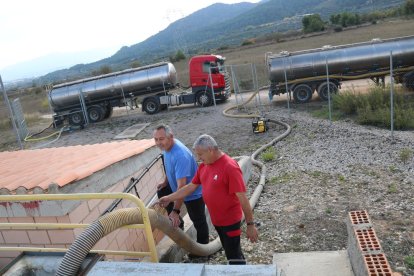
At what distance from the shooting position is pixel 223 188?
3.55 m

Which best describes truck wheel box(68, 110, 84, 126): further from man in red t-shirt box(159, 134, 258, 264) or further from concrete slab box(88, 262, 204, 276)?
concrete slab box(88, 262, 204, 276)

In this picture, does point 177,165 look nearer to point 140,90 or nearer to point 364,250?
point 364,250

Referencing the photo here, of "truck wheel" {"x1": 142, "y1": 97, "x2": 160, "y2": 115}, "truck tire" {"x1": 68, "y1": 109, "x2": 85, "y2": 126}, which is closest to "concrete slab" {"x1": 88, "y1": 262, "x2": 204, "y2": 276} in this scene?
"truck wheel" {"x1": 142, "y1": 97, "x2": 160, "y2": 115}

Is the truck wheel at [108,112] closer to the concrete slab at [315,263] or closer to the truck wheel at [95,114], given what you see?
the truck wheel at [95,114]

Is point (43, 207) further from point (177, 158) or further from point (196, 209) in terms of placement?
point (196, 209)

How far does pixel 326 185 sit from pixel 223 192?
416cm

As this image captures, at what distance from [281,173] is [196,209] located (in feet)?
13.9

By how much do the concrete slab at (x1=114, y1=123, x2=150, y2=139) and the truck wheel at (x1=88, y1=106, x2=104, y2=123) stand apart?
3.40 meters

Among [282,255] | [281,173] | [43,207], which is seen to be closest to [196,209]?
[282,255]

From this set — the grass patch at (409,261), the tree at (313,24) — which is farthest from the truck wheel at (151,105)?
the tree at (313,24)

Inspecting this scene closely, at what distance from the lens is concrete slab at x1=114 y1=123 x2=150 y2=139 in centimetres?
1570

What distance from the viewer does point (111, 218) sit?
2807 millimetres

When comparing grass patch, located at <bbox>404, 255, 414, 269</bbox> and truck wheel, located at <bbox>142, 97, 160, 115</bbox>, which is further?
truck wheel, located at <bbox>142, 97, 160, 115</bbox>

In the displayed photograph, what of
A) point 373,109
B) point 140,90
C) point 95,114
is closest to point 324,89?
point 373,109
